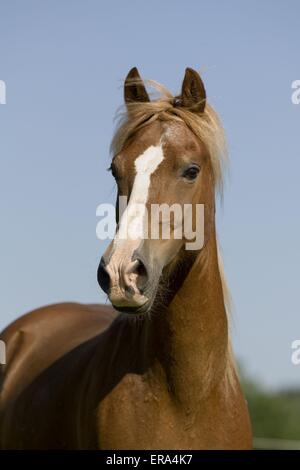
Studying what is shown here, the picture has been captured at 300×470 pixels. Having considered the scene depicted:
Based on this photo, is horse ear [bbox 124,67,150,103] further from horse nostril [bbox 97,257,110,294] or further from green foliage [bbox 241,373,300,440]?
green foliage [bbox 241,373,300,440]

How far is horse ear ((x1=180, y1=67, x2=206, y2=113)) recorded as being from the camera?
5161mm

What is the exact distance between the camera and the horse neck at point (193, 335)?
4.84m

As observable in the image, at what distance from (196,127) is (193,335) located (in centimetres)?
116

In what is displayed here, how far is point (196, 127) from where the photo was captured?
16.5 feet

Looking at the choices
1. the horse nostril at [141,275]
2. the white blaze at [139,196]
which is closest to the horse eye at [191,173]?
the white blaze at [139,196]

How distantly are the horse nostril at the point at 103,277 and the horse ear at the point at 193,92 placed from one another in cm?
129

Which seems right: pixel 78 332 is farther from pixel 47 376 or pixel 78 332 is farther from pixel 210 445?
pixel 210 445

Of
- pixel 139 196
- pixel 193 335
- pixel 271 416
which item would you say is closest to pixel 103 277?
pixel 139 196

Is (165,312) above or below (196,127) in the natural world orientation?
below

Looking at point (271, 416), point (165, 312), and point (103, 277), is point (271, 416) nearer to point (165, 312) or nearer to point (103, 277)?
point (165, 312)

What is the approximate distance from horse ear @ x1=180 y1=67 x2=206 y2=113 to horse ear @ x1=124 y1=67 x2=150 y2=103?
0.26 meters

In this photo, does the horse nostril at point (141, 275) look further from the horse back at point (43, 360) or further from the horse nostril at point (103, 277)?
the horse back at point (43, 360)

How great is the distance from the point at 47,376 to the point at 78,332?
1.74 ft

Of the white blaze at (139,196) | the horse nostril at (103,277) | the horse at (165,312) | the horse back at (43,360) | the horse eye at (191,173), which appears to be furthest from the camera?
the horse back at (43,360)
